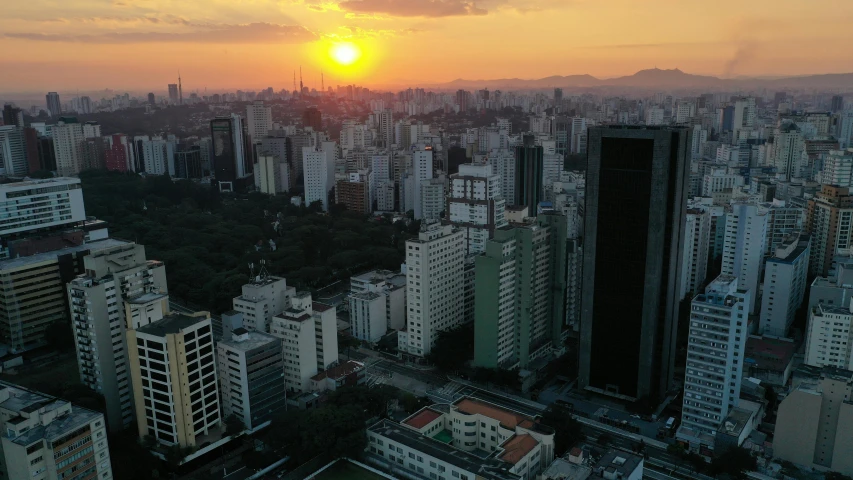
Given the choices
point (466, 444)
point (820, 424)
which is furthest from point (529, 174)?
point (466, 444)

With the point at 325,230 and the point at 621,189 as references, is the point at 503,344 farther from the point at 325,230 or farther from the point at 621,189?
the point at 325,230

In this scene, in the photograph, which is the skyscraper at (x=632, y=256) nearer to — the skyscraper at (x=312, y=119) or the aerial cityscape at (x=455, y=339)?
the aerial cityscape at (x=455, y=339)

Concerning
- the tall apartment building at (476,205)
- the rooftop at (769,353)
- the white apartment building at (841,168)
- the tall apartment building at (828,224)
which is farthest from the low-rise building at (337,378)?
the white apartment building at (841,168)

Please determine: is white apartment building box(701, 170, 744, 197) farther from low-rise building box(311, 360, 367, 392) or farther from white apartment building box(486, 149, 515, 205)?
low-rise building box(311, 360, 367, 392)

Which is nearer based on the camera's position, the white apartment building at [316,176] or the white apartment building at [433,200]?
the white apartment building at [433,200]

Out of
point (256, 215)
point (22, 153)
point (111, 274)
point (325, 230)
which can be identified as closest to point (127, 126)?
point (22, 153)

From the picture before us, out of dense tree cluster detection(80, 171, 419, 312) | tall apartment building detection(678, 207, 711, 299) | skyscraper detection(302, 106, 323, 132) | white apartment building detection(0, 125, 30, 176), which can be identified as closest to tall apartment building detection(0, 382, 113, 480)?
dense tree cluster detection(80, 171, 419, 312)
